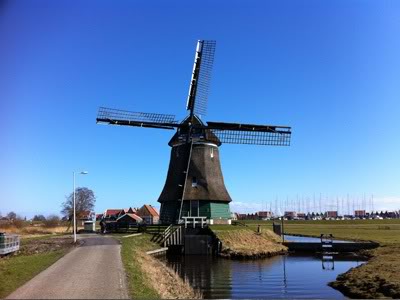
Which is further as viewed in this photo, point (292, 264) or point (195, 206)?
point (195, 206)

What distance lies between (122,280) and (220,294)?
575cm

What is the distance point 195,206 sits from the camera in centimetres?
4150

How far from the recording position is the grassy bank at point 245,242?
3366cm

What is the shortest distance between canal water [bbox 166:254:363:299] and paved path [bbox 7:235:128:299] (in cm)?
474

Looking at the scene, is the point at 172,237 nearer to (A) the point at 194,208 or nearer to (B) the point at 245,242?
(A) the point at 194,208

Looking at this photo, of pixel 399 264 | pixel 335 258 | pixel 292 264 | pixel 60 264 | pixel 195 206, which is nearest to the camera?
pixel 60 264

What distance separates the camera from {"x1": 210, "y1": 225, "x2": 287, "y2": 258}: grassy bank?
33.7m

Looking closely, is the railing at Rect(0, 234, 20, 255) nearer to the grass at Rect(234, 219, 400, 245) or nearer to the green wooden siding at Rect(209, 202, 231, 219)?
the green wooden siding at Rect(209, 202, 231, 219)

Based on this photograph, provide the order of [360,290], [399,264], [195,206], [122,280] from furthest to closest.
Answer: [195,206] → [399,264] → [360,290] → [122,280]

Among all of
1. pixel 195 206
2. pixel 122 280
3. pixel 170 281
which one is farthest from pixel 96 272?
pixel 195 206

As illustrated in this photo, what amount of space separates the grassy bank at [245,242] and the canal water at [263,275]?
131 centimetres

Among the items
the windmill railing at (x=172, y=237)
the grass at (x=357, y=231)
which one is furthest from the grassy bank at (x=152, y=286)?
the grass at (x=357, y=231)

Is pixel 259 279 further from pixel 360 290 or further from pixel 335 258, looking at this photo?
pixel 335 258

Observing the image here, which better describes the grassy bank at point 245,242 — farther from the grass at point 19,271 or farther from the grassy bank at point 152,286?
the grass at point 19,271
